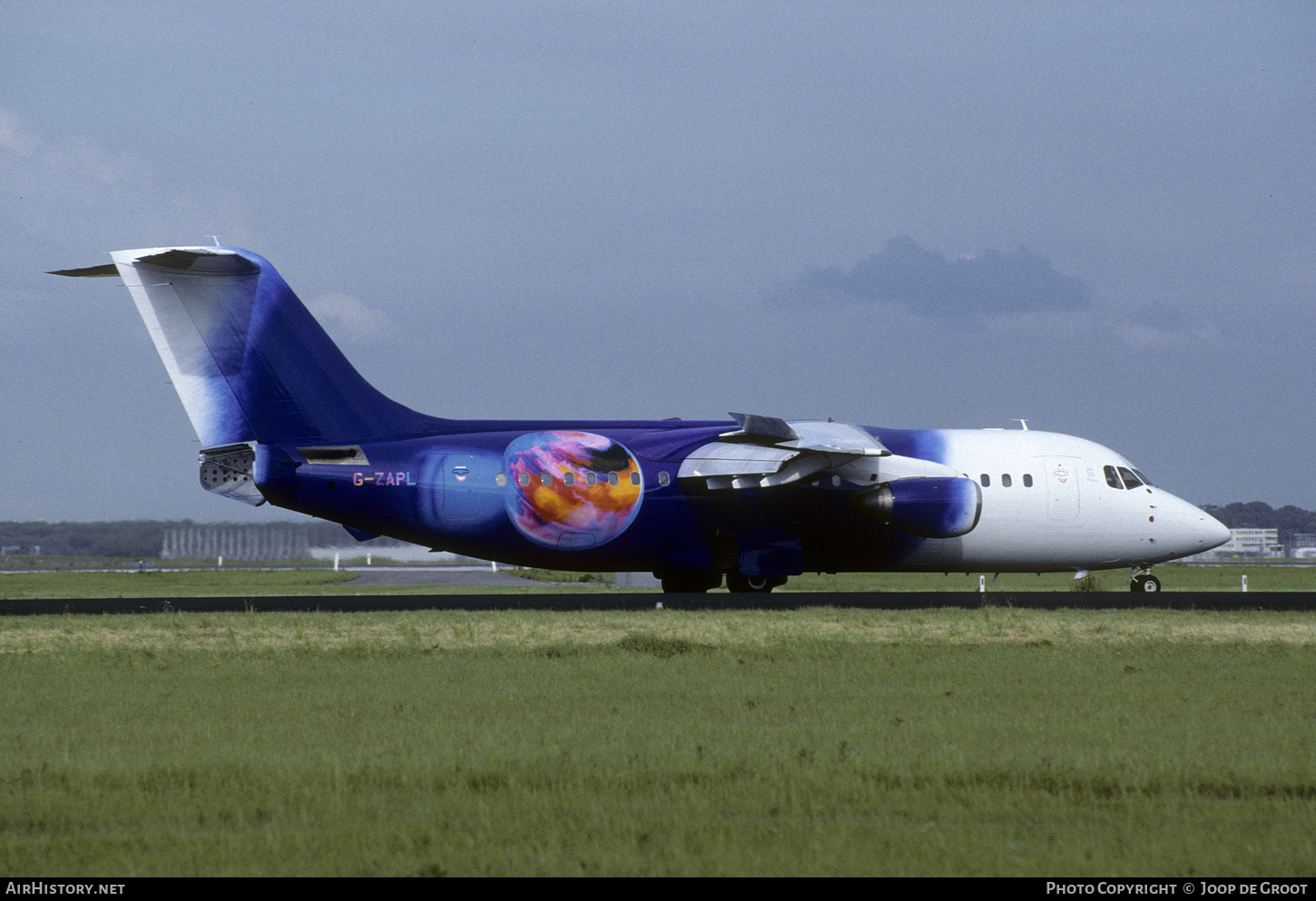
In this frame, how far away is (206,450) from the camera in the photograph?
100ft

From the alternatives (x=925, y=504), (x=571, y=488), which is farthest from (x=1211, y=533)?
(x=571, y=488)

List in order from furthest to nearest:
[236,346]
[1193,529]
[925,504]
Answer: [1193,529]
[925,504]
[236,346]

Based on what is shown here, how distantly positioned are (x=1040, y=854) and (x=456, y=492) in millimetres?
24529

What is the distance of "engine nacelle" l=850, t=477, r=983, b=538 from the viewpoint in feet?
108

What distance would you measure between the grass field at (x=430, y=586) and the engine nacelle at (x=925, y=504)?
10425 millimetres

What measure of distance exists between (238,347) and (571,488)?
8.93 m

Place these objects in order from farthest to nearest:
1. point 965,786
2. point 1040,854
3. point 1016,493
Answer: point 1016,493
point 965,786
point 1040,854

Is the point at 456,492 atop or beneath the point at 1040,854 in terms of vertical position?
atop

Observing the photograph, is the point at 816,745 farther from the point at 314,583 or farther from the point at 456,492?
the point at 314,583

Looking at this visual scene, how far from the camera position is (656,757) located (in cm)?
1141

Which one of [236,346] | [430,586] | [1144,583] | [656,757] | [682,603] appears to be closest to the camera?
[656,757]

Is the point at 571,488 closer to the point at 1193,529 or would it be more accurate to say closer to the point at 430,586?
the point at 1193,529

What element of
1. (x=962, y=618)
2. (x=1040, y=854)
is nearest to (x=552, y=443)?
(x=962, y=618)

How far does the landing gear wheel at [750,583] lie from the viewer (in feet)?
115
